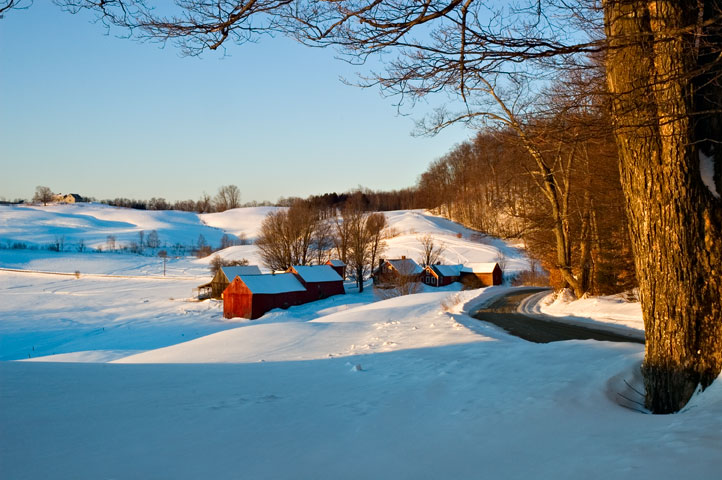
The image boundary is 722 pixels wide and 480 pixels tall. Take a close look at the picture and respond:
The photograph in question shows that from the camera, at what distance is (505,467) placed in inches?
132

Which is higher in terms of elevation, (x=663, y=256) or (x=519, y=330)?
(x=663, y=256)

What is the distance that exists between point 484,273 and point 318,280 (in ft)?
69.2

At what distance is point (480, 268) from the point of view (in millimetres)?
58594

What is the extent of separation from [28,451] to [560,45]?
576 cm

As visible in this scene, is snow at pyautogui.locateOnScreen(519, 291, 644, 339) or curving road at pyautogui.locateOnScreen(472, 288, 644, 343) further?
snow at pyautogui.locateOnScreen(519, 291, 644, 339)

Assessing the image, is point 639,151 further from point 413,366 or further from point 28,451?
point 28,451

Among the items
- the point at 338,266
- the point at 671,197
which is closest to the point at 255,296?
the point at 338,266

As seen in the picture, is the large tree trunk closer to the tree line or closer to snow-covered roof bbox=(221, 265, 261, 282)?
snow-covered roof bbox=(221, 265, 261, 282)

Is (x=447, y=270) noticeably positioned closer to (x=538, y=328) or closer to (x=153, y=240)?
(x=538, y=328)

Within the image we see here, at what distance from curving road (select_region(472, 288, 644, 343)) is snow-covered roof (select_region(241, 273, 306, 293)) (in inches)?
1053

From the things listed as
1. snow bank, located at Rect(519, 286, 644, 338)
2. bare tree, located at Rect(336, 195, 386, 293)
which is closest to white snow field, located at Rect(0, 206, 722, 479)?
snow bank, located at Rect(519, 286, 644, 338)

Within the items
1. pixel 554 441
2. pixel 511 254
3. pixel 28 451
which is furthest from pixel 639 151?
pixel 511 254

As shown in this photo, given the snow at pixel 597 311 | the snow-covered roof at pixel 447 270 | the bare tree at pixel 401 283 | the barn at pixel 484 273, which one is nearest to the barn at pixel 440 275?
the snow-covered roof at pixel 447 270

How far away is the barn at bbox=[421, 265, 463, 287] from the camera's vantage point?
58375 millimetres
